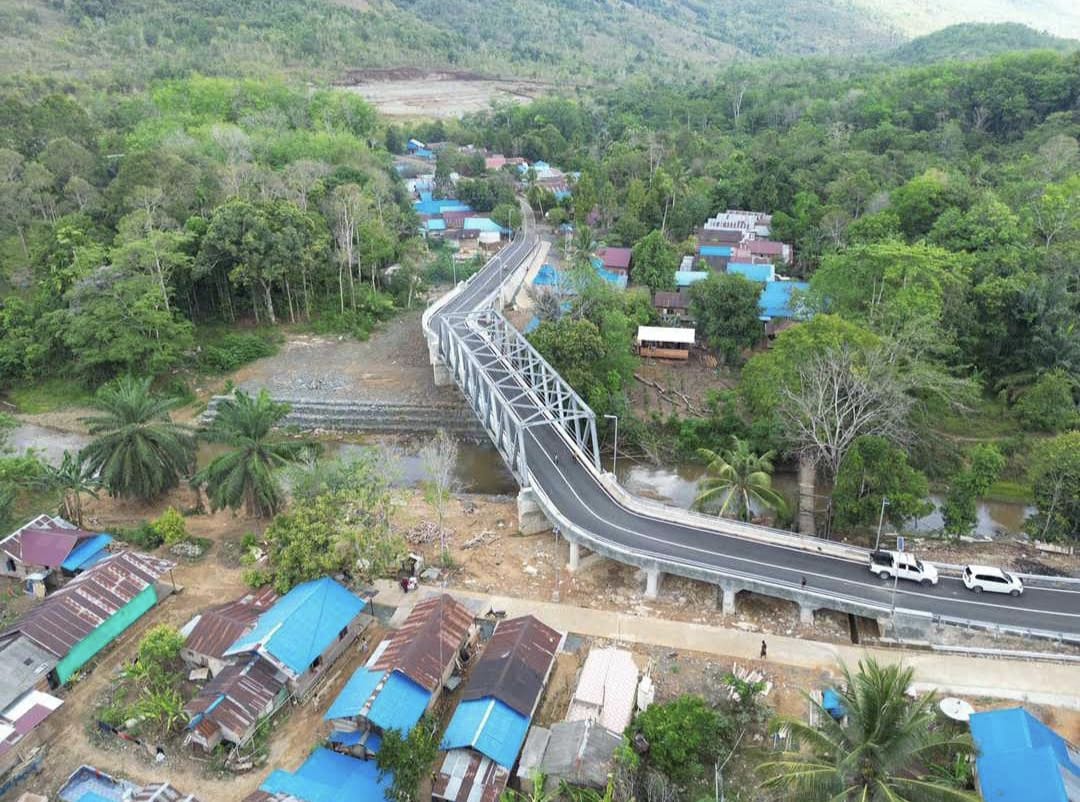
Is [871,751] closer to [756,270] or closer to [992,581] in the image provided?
[992,581]

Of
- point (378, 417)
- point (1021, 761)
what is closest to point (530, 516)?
point (378, 417)

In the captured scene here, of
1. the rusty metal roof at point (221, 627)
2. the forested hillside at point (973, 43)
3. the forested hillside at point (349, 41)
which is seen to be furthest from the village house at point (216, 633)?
the forested hillside at point (973, 43)

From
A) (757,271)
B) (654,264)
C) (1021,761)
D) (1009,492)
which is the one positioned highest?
(654,264)

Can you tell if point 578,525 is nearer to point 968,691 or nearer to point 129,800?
point 968,691

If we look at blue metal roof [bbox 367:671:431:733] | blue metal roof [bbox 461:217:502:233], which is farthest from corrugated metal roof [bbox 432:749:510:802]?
blue metal roof [bbox 461:217:502:233]

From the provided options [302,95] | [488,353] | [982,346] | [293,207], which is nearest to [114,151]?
[293,207]

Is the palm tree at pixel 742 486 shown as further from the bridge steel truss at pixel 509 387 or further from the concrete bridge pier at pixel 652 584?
the bridge steel truss at pixel 509 387
